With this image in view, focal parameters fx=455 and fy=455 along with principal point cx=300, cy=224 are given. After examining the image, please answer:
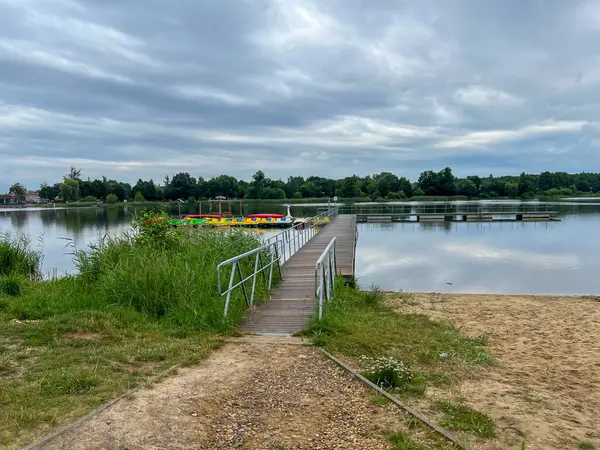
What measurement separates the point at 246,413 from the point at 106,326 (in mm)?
3021

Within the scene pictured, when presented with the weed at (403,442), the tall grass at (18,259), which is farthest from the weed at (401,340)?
the tall grass at (18,259)

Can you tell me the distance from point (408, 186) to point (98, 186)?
6963 cm

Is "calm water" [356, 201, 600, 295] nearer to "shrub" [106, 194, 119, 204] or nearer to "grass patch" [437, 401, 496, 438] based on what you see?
"grass patch" [437, 401, 496, 438]

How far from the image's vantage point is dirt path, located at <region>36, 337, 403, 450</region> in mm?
3232

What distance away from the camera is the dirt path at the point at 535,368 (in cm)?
370

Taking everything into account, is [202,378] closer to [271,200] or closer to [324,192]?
[271,200]

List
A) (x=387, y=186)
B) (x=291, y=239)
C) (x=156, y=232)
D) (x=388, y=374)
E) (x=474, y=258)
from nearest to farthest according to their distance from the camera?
(x=388, y=374) < (x=156, y=232) < (x=291, y=239) < (x=474, y=258) < (x=387, y=186)

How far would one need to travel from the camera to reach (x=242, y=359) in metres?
5.10

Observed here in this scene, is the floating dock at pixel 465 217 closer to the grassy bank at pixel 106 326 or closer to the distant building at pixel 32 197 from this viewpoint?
the grassy bank at pixel 106 326

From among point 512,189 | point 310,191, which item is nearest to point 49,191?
point 310,191

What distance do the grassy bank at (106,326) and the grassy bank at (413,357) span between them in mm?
1543

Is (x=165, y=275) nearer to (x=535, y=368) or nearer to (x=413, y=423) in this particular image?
(x=413, y=423)

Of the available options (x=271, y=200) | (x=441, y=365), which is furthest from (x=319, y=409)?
(x=271, y=200)

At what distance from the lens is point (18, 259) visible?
12352 millimetres
